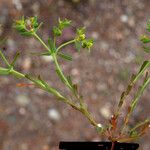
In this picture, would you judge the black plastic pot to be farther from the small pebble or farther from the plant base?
the small pebble

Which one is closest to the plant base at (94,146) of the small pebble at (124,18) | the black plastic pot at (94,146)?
the black plastic pot at (94,146)

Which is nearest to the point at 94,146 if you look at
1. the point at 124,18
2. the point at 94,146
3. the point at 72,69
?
the point at 94,146

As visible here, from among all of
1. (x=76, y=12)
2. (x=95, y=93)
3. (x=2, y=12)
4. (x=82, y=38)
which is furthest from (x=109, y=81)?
(x=82, y=38)

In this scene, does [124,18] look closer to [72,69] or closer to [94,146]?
[72,69]

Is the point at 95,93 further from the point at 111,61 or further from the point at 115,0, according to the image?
the point at 115,0

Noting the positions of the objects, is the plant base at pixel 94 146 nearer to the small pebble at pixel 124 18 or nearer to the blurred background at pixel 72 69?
the blurred background at pixel 72 69

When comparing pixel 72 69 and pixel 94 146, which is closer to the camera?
pixel 94 146
